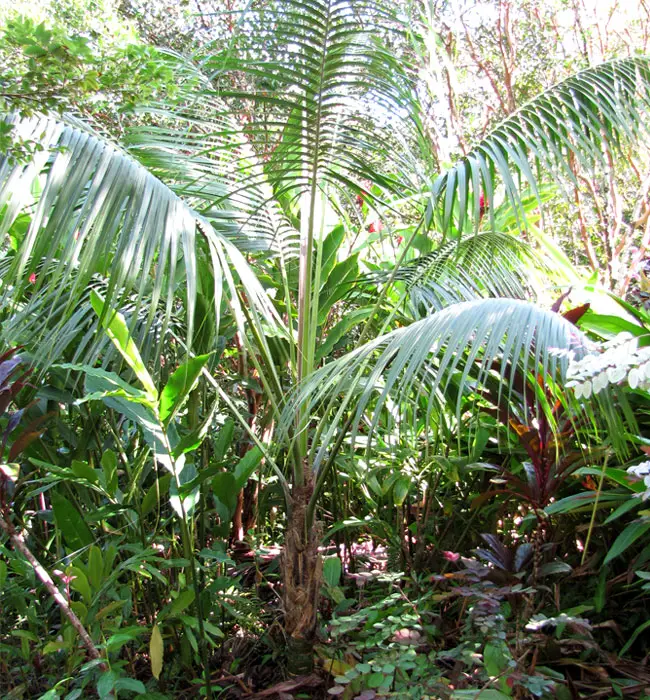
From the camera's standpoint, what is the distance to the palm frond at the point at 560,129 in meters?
1.89

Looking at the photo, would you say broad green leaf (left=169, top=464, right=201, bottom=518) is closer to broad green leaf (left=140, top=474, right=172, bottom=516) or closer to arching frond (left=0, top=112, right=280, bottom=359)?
broad green leaf (left=140, top=474, right=172, bottom=516)

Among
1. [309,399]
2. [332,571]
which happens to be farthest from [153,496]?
[332,571]

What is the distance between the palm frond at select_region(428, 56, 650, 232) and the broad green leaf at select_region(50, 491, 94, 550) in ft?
4.42

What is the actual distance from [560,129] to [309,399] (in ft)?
3.53

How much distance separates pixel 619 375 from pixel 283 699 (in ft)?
4.29

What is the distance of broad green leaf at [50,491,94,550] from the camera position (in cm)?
205

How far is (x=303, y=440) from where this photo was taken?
80.9 inches

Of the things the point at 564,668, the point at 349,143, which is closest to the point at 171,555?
the point at 564,668

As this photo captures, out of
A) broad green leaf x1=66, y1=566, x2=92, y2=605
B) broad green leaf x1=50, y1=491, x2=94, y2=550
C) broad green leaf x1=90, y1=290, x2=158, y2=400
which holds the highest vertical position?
broad green leaf x1=90, y1=290, x2=158, y2=400

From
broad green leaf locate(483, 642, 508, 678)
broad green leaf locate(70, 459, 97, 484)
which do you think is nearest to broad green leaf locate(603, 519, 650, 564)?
broad green leaf locate(483, 642, 508, 678)

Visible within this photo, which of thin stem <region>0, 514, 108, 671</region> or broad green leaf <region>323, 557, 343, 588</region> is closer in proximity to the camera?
thin stem <region>0, 514, 108, 671</region>

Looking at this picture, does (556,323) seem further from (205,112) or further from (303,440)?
(205,112)

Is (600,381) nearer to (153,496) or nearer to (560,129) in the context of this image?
(560,129)

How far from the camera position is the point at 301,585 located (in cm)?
201
